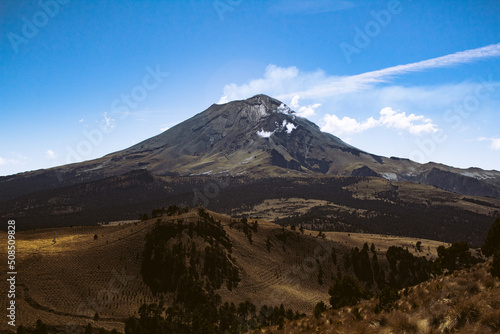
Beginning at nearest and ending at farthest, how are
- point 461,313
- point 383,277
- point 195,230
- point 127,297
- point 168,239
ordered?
point 461,313
point 127,297
point 168,239
point 195,230
point 383,277

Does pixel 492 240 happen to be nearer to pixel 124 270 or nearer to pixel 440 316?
pixel 440 316

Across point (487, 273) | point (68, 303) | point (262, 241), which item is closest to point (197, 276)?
point (68, 303)

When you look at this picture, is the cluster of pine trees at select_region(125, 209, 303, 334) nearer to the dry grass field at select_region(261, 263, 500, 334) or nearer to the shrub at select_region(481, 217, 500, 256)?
the dry grass field at select_region(261, 263, 500, 334)

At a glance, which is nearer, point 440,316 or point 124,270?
point 440,316

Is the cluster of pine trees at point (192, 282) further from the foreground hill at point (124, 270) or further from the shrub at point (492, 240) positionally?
the shrub at point (492, 240)

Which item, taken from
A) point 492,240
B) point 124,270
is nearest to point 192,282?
point 124,270

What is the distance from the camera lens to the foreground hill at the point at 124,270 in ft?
197

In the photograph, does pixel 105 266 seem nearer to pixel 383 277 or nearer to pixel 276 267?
pixel 276 267

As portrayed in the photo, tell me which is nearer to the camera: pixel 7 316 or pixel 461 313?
pixel 461 313

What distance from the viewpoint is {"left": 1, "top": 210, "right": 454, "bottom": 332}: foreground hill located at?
6000cm

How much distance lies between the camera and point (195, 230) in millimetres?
96125

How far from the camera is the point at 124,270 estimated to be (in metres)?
77.5

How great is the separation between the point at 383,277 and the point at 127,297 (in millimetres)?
91622

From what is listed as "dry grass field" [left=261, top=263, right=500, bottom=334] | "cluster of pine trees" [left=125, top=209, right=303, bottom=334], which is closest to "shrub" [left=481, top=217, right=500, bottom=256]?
"dry grass field" [left=261, top=263, right=500, bottom=334]
